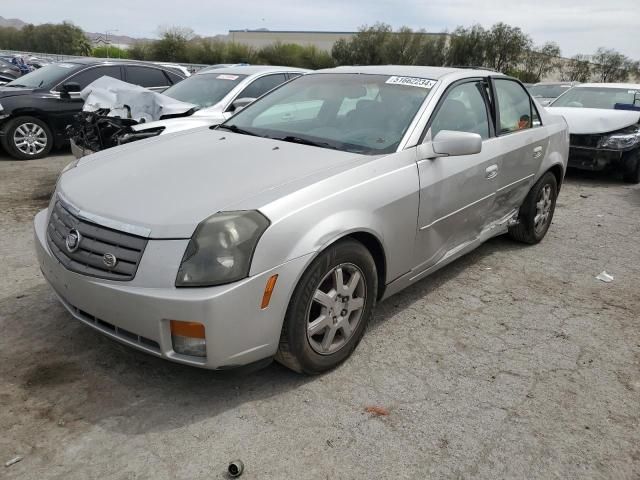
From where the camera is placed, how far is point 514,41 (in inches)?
2084

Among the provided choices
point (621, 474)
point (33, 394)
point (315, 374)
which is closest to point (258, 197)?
point (315, 374)

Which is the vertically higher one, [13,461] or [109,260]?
[109,260]

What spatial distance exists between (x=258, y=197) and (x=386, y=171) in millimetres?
853

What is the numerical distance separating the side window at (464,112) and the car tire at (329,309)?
1118mm

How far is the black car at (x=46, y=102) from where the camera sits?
8.19 m

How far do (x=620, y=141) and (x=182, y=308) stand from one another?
26.2 feet

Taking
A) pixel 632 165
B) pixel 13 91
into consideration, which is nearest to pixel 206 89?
pixel 13 91

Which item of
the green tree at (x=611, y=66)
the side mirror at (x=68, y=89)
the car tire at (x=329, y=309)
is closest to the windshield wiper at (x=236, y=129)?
the car tire at (x=329, y=309)

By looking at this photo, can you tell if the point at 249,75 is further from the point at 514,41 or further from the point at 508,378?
the point at 514,41

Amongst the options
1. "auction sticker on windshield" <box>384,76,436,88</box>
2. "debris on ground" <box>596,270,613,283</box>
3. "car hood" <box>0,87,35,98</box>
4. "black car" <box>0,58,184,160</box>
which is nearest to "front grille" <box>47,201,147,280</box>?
"auction sticker on windshield" <box>384,76,436,88</box>

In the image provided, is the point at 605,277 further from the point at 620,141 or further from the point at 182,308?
the point at 620,141

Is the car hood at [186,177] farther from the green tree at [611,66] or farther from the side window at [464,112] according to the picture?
the green tree at [611,66]

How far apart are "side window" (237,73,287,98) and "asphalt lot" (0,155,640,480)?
4.03 meters

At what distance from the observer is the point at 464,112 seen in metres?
3.81
